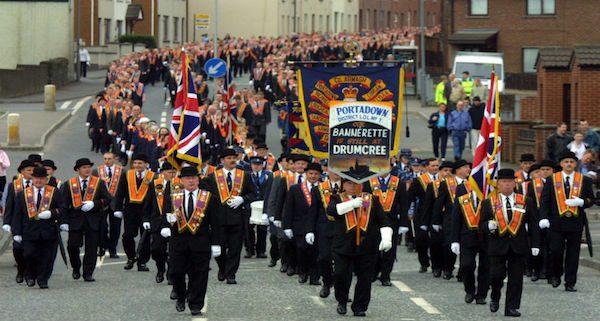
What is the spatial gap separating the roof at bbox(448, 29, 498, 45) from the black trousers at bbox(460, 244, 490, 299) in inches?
1975

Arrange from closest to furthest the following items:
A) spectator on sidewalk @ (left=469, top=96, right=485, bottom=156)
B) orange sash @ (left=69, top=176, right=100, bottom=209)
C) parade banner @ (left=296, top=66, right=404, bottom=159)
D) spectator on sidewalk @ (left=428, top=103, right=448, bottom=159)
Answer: orange sash @ (left=69, top=176, right=100, bottom=209), parade banner @ (left=296, top=66, right=404, bottom=159), spectator on sidewalk @ (left=469, top=96, right=485, bottom=156), spectator on sidewalk @ (left=428, top=103, right=448, bottom=159)

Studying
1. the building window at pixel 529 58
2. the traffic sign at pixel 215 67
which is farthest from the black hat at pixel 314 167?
the building window at pixel 529 58

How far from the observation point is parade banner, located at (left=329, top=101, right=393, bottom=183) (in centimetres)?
1805

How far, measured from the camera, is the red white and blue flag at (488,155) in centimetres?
1888

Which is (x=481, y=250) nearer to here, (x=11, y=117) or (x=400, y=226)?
(x=400, y=226)

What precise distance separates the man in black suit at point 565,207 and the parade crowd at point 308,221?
0.02 meters

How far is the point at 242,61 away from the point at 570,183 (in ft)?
169

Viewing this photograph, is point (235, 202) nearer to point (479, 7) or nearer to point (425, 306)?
point (425, 306)

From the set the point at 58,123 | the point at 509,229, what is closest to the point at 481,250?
the point at 509,229

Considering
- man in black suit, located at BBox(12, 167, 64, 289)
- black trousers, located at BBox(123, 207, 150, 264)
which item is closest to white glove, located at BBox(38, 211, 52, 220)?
man in black suit, located at BBox(12, 167, 64, 289)

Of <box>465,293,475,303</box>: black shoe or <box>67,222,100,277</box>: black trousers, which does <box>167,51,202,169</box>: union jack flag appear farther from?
<box>465,293,475,303</box>: black shoe

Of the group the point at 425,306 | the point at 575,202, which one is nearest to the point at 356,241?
the point at 425,306

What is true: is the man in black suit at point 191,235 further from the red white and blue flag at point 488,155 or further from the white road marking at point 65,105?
the white road marking at point 65,105

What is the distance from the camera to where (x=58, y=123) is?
4778 cm
